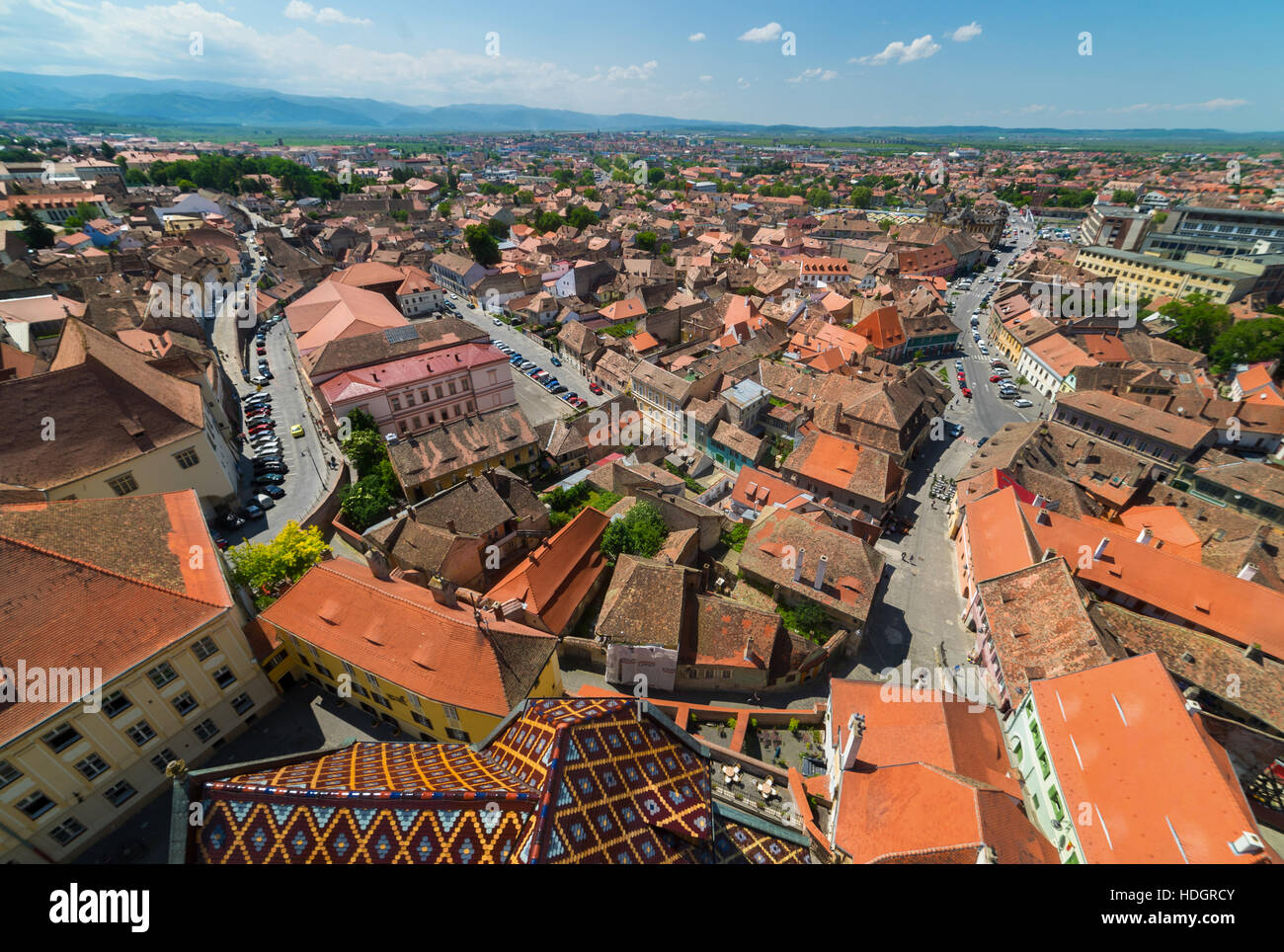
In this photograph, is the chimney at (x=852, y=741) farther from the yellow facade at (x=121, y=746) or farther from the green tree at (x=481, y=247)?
the green tree at (x=481, y=247)

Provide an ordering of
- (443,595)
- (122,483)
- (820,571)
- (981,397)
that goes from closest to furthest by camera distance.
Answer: (443,595)
(820,571)
(122,483)
(981,397)

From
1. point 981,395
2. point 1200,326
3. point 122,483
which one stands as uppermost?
point 1200,326

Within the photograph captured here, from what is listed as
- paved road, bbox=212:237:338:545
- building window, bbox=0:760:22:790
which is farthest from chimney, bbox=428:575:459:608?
paved road, bbox=212:237:338:545

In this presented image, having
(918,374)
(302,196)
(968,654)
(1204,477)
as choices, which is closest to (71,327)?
(968,654)

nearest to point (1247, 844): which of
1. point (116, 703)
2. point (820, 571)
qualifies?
point (820, 571)

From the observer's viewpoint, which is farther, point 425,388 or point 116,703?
point 425,388

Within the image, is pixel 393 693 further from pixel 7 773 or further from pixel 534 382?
pixel 534 382

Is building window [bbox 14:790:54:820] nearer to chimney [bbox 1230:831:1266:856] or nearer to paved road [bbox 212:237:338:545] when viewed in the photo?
paved road [bbox 212:237:338:545]
